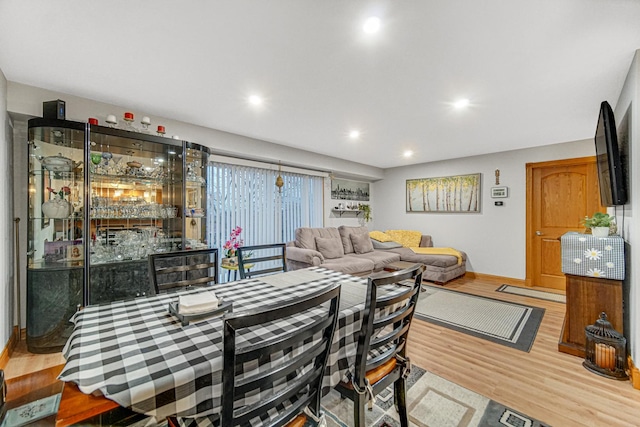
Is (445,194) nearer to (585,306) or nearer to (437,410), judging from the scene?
(585,306)

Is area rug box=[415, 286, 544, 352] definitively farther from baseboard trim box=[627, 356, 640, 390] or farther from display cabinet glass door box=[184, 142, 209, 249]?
display cabinet glass door box=[184, 142, 209, 249]

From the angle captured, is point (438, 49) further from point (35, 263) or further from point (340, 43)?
point (35, 263)

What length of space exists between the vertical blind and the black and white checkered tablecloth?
110 inches

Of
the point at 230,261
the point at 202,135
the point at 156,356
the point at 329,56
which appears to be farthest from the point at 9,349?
the point at 329,56

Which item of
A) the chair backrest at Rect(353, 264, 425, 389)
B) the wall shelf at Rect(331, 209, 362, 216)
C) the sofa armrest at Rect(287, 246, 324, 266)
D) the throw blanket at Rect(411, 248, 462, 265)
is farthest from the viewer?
the wall shelf at Rect(331, 209, 362, 216)

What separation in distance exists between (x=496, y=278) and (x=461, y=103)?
371 cm

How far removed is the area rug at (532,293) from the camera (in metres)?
4.07

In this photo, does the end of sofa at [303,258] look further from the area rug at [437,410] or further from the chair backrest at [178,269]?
the area rug at [437,410]

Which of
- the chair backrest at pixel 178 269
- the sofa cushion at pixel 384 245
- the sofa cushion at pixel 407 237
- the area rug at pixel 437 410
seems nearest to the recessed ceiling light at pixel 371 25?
the chair backrest at pixel 178 269

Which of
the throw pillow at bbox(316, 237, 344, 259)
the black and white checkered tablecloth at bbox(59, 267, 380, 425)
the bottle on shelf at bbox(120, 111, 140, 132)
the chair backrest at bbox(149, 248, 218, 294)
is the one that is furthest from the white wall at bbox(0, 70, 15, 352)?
the throw pillow at bbox(316, 237, 344, 259)

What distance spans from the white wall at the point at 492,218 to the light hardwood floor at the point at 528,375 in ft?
7.09

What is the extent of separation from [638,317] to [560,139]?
320 centimetres

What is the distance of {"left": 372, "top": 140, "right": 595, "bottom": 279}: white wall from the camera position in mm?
4777

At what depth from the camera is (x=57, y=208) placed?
2.62 metres
